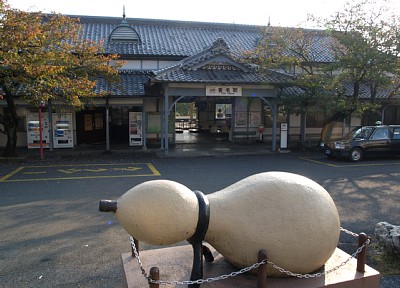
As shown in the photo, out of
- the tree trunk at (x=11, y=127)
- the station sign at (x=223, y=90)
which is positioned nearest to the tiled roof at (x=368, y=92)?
the station sign at (x=223, y=90)

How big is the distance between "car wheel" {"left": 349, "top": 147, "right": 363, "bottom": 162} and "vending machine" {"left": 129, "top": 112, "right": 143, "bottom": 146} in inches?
412

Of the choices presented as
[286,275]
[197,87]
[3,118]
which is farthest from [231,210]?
[3,118]

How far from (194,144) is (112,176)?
9278mm

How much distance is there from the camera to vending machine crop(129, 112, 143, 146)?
17870 millimetres

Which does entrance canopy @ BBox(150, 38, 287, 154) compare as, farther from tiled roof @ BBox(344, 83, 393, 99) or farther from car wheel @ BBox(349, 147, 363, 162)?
tiled roof @ BBox(344, 83, 393, 99)

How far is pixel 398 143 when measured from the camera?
48.6ft

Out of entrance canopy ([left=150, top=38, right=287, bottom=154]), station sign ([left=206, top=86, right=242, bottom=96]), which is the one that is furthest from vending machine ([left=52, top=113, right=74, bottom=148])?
station sign ([left=206, top=86, right=242, bottom=96])

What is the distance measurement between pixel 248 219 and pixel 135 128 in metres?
15.5

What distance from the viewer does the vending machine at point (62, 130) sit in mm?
17125

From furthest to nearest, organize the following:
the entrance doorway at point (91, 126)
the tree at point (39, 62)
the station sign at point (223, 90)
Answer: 1. the entrance doorway at point (91, 126)
2. the station sign at point (223, 90)
3. the tree at point (39, 62)

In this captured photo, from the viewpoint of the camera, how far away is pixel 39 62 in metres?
11.8

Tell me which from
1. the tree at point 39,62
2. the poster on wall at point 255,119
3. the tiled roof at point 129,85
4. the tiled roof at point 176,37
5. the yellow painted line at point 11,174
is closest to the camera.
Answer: the yellow painted line at point 11,174

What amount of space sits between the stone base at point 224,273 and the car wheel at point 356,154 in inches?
456

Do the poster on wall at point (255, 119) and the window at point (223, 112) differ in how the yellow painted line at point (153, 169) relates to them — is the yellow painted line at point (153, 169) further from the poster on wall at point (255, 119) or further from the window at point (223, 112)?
the window at point (223, 112)
